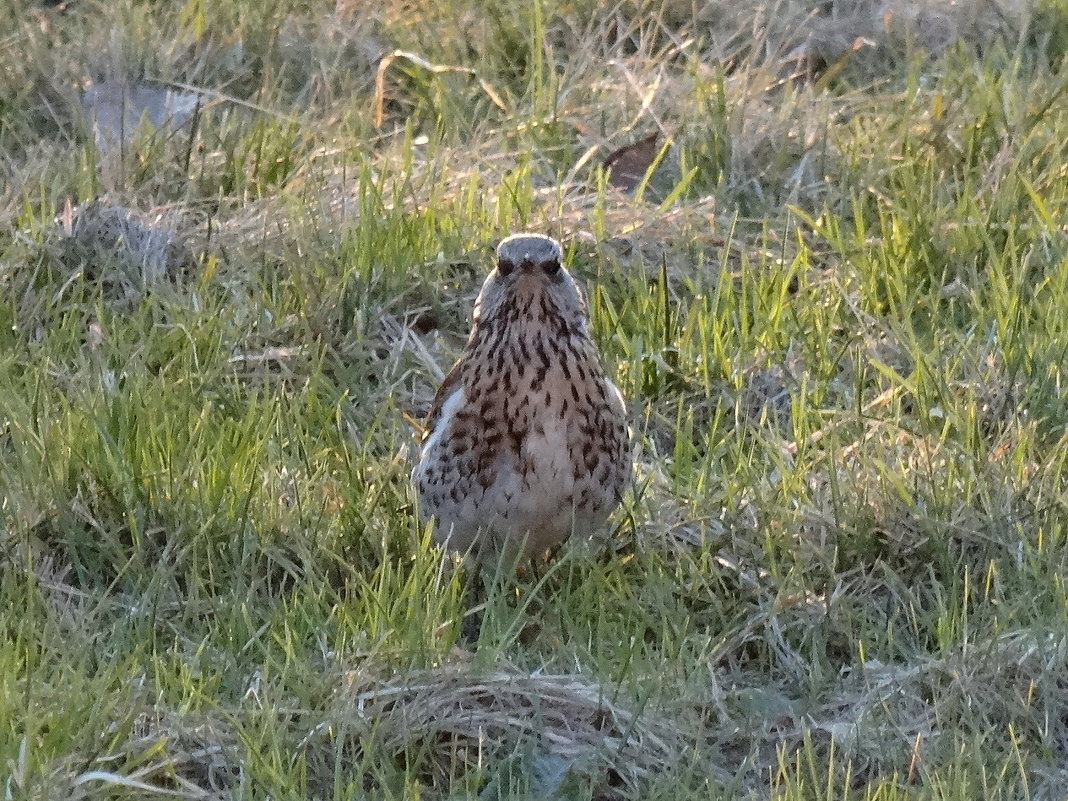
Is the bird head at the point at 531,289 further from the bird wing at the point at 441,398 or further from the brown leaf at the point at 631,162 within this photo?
the brown leaf at the point at 631,162

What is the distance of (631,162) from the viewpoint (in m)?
6.10

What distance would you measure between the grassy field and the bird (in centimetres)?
14

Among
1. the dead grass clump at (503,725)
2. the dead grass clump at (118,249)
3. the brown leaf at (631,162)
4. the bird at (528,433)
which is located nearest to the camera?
the dead grass clump at (503,725)

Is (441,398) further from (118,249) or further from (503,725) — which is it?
(118,249)

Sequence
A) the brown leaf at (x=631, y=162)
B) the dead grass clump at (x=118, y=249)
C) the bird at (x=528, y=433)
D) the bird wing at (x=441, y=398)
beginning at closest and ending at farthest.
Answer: the bird at (x=528, y=433) → the bird wing at (x=441, y=398) → the dead grass clump at (x=118, y=249) → the brown leaf at (x=631, y=162)

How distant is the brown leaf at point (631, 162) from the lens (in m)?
6.06

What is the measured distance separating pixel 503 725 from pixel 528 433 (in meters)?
0.80

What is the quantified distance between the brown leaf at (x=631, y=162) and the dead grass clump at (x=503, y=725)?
2.72m

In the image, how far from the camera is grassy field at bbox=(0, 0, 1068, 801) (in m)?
3.53

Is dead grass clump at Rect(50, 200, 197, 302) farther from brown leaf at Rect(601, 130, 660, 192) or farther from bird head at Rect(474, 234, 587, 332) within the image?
bird head at Rect(474, 234, 587, 332)

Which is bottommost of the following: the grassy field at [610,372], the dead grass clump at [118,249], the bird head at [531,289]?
the dead grass clump at [118,249]

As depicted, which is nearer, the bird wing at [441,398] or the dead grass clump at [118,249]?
the bird wing at [441,398]

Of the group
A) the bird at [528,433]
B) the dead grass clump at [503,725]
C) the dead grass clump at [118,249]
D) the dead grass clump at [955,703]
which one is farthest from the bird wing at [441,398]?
the dead grass clump at [118,249]

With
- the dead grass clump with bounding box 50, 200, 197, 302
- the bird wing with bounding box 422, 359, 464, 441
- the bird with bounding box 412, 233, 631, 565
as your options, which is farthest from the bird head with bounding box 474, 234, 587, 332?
the dead grass clump with bounding box 50, 200, 197, 302
